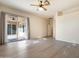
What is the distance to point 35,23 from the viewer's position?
9.42 meters

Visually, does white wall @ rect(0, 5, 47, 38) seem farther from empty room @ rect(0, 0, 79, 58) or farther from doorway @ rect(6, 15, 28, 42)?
doorway @ rect(6, 15, 28, 42)

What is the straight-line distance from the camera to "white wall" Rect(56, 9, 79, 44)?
5980 mm

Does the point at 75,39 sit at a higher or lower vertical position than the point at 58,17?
lower

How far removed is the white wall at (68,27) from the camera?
5980 mm

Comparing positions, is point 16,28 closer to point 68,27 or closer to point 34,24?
point 34,24

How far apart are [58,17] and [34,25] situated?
9.69 feet

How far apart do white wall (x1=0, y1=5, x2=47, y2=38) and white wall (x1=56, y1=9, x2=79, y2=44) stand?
286cm

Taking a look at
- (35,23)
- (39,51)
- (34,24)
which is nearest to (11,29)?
(34,24)

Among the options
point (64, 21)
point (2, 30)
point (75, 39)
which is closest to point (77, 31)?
point (75, 39)

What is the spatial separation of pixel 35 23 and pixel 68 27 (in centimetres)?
402

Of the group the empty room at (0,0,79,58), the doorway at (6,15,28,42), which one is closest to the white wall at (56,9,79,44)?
the empty room at (0,0,79,58)

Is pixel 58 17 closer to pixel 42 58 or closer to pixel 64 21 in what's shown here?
pixel 64 21

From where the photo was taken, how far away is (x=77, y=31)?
589 cm

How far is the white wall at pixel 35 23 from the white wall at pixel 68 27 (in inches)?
113
